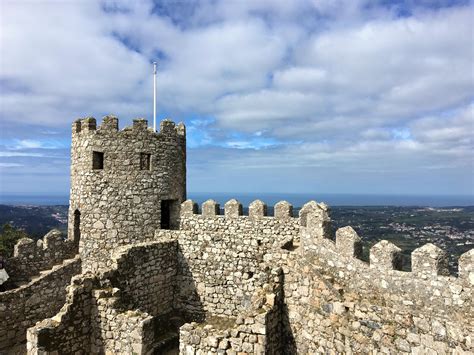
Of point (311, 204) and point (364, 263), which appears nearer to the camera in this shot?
point (364, 263)

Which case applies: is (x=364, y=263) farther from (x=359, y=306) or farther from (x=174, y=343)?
(x=174, y=343)

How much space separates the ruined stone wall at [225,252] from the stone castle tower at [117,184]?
1.36 meters

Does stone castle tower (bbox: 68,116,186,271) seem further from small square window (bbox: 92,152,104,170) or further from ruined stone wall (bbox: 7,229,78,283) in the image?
ruined stone wall (bbox: 7,229,78,283)

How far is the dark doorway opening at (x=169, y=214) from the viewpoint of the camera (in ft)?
43.9

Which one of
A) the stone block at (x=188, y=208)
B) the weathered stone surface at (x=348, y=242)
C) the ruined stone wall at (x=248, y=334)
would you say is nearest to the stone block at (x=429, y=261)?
the weathered stone surface at (x=348, y=242)

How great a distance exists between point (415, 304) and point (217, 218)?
6.85 metres

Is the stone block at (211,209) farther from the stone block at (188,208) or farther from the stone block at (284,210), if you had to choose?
the stone block at (284,210)

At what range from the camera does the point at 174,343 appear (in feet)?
38.6

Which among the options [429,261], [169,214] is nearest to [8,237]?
[169,214]

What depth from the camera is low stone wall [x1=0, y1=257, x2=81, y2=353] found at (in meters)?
11.5

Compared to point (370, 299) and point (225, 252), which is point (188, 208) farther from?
point (370, 299)

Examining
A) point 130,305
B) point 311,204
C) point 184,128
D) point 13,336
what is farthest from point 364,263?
point 13,336

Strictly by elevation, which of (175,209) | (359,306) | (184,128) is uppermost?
(184,128)

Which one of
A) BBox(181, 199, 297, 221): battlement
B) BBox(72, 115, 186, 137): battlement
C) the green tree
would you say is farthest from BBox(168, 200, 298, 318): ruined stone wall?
the green tree
